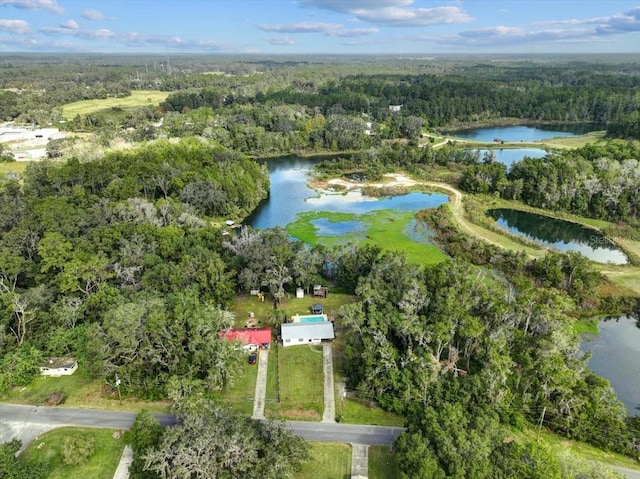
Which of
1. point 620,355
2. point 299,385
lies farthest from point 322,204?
point 620,355

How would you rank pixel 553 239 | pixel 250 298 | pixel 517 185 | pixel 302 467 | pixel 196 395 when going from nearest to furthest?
pixel 302 467
pixel 196 395
pixel 250 298
pixel 553 239
pixel 517 185

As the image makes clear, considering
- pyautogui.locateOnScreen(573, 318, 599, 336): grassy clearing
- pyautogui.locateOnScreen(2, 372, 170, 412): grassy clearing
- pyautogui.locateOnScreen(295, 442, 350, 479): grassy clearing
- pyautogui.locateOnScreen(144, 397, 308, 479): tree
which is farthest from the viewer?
pyautogui.locateOnScreen(573, 318, 599, 336): grassy clearing

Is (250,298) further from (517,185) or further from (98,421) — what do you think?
(517,185)

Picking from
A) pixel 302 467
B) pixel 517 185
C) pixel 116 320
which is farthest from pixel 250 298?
pixel 517 185

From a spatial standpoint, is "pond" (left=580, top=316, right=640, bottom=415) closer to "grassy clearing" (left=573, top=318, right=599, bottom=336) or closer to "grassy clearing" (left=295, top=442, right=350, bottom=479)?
"grassy clearing" (left=573, top=318, right=599, bottom=336)

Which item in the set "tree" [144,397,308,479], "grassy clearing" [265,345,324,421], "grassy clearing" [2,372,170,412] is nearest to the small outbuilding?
"grassy clearing" [265,345,324,421]

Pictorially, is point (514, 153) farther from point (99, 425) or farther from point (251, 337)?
point (99, 425)

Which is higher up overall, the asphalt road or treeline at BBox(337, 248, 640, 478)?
treeline at BBox(337, 248, 640, 478)
